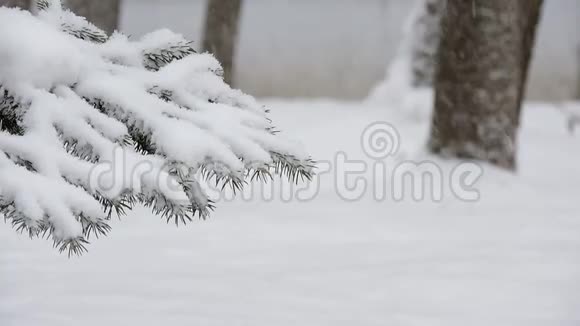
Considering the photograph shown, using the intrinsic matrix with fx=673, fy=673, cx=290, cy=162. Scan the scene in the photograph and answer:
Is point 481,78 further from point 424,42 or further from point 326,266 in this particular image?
point 424,42

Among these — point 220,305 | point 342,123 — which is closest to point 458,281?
point 220,305

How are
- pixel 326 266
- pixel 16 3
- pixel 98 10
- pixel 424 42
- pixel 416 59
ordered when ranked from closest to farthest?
pixel 16 3
pixel 326 266
pixel 98 10
pixel 424 42
pixel 416 59

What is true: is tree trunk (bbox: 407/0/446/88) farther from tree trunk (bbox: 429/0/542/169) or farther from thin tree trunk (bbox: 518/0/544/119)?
tree trunk (bbox: 429/0/542/169)

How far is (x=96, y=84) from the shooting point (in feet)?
7.11

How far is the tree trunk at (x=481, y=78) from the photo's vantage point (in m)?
5.71

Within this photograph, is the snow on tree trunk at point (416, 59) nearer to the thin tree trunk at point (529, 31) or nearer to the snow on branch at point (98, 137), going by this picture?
the thin tree trunk at point (529, 31)

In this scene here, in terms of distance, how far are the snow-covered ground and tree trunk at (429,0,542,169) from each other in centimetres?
27

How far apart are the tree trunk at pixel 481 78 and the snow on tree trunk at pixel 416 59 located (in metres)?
4.85

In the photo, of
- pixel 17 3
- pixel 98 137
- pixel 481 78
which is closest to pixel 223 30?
pixel 481 78

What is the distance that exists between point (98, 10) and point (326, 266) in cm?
488

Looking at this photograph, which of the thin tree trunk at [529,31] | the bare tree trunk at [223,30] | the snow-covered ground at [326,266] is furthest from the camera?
the bare tree trunk at [223,30]

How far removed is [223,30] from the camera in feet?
26.7

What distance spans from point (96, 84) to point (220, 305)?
117cm

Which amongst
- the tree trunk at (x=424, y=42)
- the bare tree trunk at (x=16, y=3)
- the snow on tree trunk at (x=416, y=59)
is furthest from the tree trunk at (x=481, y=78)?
the tree trunk at (x=424, y=42)
